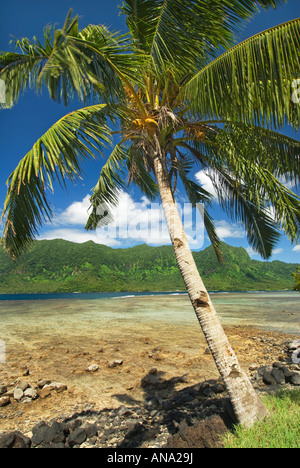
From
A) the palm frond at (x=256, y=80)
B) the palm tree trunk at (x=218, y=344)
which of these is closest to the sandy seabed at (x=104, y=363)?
the palm tree trunk at (x=218, y=344)

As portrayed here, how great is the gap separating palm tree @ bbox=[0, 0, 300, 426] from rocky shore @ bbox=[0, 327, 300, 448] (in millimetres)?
772

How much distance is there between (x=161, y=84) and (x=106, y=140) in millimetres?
1640

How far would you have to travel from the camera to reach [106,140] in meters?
4.04

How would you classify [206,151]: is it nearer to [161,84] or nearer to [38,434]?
[161,84]

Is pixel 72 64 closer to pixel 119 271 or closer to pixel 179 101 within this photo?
pixel 179 101

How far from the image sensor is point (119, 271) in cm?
11744

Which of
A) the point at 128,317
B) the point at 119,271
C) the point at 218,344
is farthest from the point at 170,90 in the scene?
the point at 119,271

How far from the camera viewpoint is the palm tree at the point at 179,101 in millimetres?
2951

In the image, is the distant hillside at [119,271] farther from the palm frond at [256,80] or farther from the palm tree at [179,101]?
the palm frond at [256,80]

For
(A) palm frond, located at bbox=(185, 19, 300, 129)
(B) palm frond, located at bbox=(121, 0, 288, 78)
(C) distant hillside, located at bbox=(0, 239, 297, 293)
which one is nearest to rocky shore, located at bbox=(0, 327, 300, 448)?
(A) palm frond, located at bbox=(185, 19, 300, 129)

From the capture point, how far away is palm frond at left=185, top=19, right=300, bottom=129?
2.65m

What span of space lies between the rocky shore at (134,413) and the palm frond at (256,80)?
145 inches
